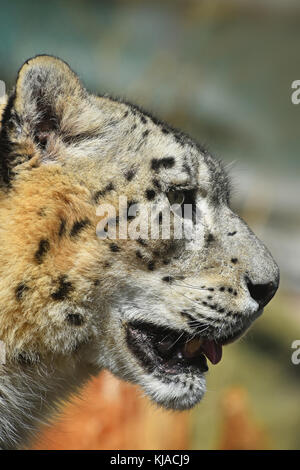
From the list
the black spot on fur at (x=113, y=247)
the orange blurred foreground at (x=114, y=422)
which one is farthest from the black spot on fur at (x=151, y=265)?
the orange blurred foreground at (x=114, y=422)

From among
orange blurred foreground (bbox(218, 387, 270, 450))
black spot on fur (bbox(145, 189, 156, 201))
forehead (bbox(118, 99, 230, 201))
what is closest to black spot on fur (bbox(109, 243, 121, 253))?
black spot on fur (bbox(145, 189, 156, 201))

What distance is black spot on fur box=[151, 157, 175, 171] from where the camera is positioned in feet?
10.1

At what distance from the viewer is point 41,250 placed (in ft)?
9.32

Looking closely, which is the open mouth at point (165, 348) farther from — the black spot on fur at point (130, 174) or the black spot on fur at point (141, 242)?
the black spot on fur at point (130, 174)

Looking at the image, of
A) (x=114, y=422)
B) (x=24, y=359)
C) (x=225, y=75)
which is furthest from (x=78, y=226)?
(x=225, y=75)

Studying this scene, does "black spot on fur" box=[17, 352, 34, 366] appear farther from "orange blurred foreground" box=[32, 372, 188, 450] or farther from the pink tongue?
"orange blurred foreground" box=[32, 372, 188, 450]

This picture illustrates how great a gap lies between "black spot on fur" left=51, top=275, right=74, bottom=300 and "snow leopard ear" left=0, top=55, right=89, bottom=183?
0.50 meters

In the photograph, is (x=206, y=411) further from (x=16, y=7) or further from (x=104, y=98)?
(x=16, y=7)

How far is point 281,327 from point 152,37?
157 inches

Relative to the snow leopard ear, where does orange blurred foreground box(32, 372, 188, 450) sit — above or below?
below

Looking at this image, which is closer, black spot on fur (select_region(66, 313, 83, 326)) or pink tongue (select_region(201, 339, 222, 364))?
black spot on fur (select_region(66, 313, 83, 326))

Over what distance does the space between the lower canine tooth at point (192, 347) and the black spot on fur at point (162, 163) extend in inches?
34.1

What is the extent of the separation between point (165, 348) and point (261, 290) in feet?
1.78

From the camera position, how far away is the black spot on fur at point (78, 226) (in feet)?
9.53
